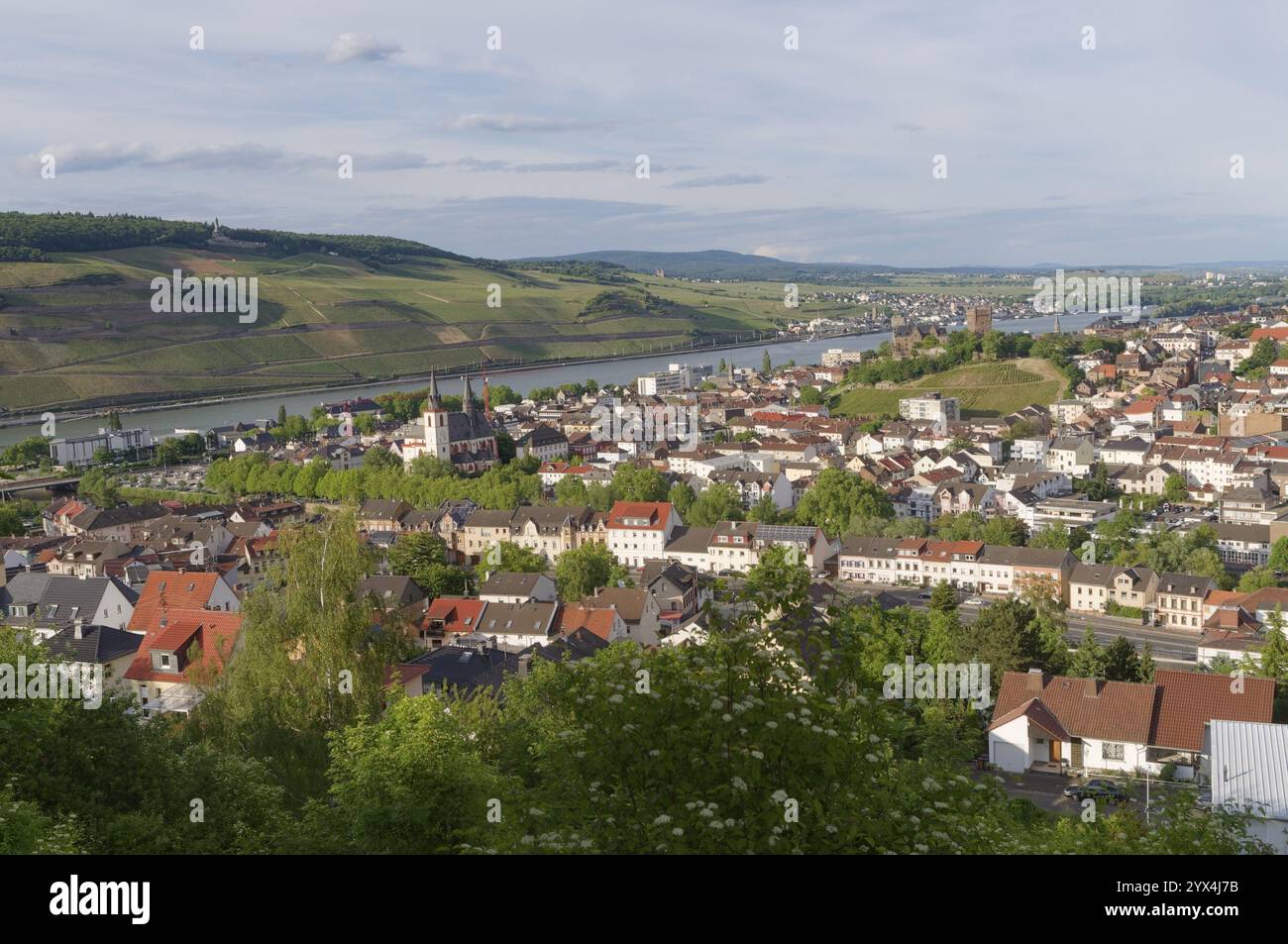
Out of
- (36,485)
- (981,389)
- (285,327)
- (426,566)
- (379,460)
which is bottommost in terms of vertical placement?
(426,566)

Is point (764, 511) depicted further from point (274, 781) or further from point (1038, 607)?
point (274, 781)

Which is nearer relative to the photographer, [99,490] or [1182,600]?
[1182,600]

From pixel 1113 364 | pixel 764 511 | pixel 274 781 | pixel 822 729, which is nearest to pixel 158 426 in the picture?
pixel 764 511

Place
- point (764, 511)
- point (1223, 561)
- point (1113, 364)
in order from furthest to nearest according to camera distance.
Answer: point (1113, 364)
point (764, 511)
point (1223, 561)

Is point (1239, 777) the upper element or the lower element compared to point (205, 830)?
lower

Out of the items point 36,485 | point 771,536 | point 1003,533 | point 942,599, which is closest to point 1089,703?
point 942,599

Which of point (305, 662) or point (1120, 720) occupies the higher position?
point (305, 662)

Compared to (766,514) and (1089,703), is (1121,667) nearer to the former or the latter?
(1089,703)
